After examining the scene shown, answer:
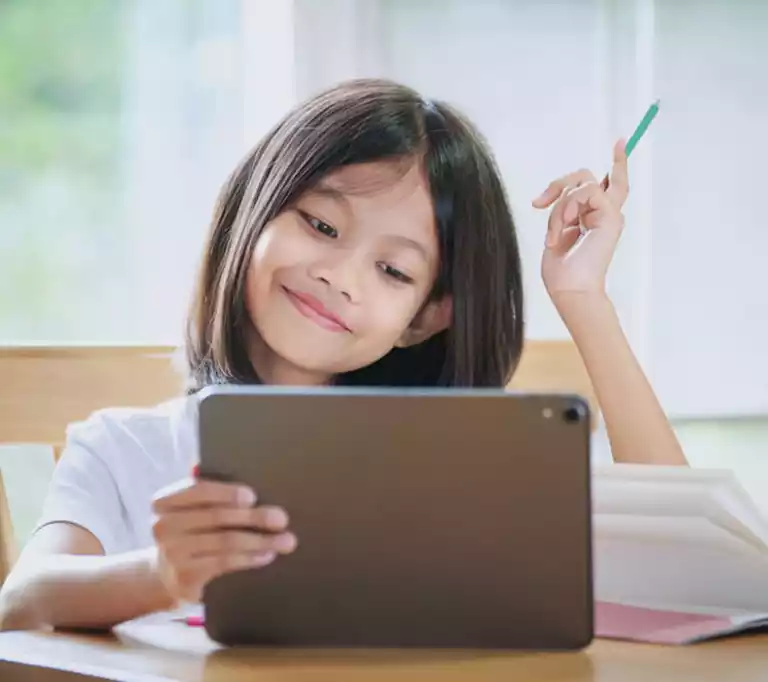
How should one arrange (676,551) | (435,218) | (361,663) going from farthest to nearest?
(435,218)
(676,551)
(361,663)

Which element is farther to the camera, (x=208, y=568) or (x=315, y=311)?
(x=315, y=311)

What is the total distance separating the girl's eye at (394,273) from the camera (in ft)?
3.45

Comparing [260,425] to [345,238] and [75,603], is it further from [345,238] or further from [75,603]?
[345,238]

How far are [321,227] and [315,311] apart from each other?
74mm

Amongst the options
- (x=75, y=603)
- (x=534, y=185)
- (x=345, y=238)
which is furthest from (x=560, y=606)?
(x=534, y=185)

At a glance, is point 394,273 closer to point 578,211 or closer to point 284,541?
point 578,211

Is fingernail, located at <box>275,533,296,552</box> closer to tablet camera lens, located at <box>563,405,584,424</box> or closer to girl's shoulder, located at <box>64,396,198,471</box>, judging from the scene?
tablet camera lens, located at <box>563,405,584,424</box>

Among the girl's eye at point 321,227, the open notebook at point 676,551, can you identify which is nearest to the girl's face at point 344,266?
the girl's eye at point 321,227

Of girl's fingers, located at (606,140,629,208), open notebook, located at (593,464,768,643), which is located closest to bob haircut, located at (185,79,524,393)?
girl's fingers, located at (606,140,629,208)

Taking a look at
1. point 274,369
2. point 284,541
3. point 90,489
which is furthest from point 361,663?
point 274,369

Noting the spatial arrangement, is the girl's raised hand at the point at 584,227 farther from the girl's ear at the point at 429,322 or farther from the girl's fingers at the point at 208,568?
the girl's fingers at the point at 208,568

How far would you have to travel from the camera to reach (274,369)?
1.13 m

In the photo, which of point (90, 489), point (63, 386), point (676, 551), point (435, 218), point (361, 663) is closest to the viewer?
point (361, 663)

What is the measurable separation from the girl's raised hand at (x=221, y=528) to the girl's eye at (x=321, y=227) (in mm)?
466
